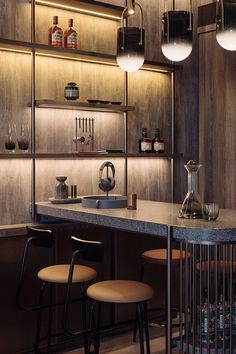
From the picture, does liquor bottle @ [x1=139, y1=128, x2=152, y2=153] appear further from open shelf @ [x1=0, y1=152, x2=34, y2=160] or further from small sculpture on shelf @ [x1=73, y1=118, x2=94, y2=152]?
open shelf @ [x1=0, y1=152, x2=34, y2=160]

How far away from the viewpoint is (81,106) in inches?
158

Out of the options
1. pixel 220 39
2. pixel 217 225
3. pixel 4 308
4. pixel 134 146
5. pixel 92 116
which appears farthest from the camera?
pixel 134 146

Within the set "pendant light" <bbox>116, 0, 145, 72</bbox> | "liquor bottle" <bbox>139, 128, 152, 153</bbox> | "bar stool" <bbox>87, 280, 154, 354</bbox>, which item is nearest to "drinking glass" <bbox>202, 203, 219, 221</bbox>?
"bar stool" <bbox>87, 280, 154, 354</bbox>

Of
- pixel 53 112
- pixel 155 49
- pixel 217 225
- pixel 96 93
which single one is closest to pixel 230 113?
pixel 155 49

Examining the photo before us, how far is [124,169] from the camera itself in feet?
14.9

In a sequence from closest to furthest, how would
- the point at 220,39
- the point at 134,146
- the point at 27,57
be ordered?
the point at 220,39 → the point at 27,57 → the point at 134,146

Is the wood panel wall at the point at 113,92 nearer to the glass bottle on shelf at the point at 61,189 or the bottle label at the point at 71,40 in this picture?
the bottle label at the point at 71,40

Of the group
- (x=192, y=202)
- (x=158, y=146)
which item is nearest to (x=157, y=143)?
(x=158, y=146)

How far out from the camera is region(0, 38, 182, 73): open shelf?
3.70 metres

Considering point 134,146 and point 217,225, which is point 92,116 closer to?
point 134,146

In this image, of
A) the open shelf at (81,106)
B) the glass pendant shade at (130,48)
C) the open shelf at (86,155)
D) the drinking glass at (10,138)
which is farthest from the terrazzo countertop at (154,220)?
the glass pendant shade at (130,48)

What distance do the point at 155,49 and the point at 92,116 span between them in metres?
0.88

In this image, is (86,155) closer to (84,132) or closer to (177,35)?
(84,132)

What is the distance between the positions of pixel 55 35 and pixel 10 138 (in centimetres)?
81
